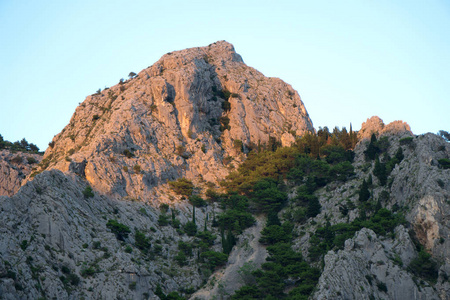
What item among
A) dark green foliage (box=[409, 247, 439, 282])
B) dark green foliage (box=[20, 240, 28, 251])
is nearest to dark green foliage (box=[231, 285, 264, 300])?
dark green foliage (box=[409, 247, 439, 282])

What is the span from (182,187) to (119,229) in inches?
1059

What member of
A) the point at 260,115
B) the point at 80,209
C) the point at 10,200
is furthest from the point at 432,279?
the point at 260,115

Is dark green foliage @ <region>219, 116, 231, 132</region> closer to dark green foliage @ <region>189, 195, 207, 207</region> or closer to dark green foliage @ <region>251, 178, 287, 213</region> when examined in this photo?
dark green foliage @ <region>251, 178, 287, 213</region>

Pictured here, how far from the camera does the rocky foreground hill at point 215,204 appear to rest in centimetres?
9512

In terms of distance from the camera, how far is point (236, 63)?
630 feet

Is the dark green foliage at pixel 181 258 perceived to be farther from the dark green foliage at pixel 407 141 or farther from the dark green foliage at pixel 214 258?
the dark green foliage at pixel 407 141

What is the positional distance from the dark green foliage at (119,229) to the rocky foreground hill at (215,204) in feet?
0.68

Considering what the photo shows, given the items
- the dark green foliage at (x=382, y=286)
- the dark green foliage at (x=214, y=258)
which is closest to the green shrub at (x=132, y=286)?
the dark green foliage at (x=214, y=258)

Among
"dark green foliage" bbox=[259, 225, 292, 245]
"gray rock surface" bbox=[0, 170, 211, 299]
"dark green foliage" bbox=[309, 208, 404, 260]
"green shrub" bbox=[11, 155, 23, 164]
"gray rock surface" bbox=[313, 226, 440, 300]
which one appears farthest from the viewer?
"green shrub" bbox=[11, 155, 23, 164]

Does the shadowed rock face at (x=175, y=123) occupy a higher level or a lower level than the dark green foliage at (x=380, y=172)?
higher

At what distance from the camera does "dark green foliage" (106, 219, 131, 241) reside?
11156 cm

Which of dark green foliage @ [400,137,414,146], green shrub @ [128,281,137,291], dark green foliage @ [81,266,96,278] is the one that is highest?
dark green foliage @ [400,137,414,146]

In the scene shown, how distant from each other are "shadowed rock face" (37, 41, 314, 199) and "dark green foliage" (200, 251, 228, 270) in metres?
23.6

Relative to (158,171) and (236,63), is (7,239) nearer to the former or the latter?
(158,171)
